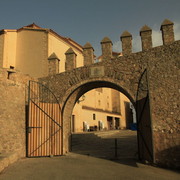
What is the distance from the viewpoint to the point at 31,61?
53.8 feet

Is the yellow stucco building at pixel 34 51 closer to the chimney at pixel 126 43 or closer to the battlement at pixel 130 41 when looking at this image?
the battlement at pixel 130 41

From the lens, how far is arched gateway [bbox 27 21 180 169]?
711 centimetres

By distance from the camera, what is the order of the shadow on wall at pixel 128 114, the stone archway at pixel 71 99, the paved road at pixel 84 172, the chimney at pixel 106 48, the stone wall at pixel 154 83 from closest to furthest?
the paved road at pixel 84 172
the stone wall at pixel 154 83
the chimney at pixel 106 48
the stone archway at pixel 71 99
the shadow on wall at pixel 128 114

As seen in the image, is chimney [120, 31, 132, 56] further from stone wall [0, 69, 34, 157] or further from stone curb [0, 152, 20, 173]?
stone curb [0, 152, 20, 173]

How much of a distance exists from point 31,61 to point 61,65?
2.57 metres

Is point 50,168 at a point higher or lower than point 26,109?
lower

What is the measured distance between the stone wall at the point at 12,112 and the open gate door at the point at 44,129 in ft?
1.24

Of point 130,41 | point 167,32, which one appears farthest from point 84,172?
point 167,32

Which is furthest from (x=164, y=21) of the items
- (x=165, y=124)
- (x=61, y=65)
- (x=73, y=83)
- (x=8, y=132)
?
(x=61, y=65)

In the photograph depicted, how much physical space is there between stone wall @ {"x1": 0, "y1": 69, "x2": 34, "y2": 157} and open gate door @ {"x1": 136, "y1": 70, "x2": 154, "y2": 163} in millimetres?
5383

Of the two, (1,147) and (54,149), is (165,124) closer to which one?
(54,149)

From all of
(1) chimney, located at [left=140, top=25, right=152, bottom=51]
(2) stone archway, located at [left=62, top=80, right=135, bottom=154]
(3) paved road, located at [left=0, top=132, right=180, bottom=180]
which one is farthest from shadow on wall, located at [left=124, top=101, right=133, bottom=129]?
(3) paved road, located at [left=0, top=132, right=180, bottom=180]

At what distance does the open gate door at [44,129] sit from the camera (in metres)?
9.15

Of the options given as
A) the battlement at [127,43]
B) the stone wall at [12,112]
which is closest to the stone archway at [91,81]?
the battlement at [127,43]
